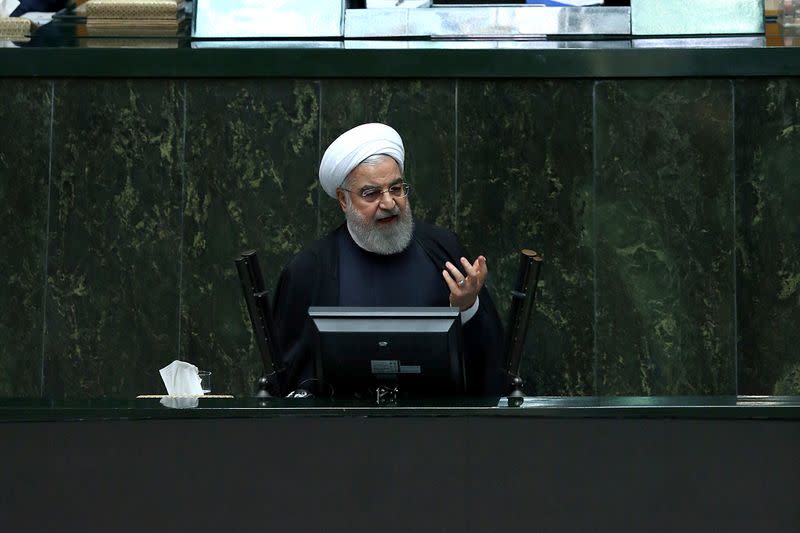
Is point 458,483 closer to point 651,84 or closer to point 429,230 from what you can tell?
point 429,230

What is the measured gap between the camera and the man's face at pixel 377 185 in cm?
558

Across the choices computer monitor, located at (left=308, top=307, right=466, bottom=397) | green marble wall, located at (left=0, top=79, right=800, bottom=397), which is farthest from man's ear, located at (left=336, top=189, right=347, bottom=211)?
computer monitor, located at (left=308, top=307, right=466, bottom=397)

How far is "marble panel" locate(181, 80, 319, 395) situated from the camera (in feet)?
21.1

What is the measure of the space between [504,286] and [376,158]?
3.44ft

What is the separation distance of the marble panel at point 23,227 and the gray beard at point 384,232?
1591 mm

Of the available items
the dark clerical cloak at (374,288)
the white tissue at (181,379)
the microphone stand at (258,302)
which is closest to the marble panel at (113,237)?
the dark clerical cloak at (374,288)

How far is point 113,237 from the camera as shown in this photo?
649cm

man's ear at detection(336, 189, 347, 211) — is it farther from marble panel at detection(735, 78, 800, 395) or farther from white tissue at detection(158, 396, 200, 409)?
white tissue at detection(158, 396, 200, 409)

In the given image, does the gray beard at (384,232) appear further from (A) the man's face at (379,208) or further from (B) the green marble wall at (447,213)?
(B) the green marble wall at (447,213)

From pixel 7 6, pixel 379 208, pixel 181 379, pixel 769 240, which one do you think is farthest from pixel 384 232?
pixel 7 6

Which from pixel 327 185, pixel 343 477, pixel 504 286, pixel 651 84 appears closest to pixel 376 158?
pixel 327 185

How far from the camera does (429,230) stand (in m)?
5.81

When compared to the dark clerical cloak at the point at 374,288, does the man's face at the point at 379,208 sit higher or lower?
higher

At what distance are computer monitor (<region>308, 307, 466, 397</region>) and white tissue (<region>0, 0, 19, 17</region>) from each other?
133 inches
